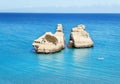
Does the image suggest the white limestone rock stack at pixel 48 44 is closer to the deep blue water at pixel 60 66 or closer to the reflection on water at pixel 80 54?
the deep blue water at pixel 60 66

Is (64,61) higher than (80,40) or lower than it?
lower

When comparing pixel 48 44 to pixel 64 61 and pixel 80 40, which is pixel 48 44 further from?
pixel 80 40

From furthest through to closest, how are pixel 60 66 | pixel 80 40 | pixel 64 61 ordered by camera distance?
pixel 80 40, pixel 64 61, pixel 60 66

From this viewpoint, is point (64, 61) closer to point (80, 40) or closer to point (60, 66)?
point (60, 66)

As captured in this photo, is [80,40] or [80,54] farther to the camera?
[80,40]

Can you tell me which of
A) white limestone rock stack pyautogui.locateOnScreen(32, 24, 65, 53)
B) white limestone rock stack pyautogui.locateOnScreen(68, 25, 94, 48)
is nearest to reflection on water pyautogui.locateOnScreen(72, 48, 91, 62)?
white limestone rock stack pyautogui.locateOnScreen(68, 25, 94, 48)

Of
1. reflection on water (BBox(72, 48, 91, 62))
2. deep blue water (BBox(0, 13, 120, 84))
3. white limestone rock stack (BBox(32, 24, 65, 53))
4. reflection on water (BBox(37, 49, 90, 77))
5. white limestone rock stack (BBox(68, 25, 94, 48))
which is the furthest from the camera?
white limestone rock stack (BBox(68, 25, 94, 48))

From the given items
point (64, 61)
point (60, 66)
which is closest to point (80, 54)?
point (64, 61)

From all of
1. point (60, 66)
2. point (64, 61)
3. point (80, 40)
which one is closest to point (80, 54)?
point (80, 40)

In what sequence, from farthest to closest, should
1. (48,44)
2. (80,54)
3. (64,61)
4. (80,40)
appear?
(80,40), (48,44), (80,54), (64,61)

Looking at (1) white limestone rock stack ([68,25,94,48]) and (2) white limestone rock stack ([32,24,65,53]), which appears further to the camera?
(1) white limestone rock stack ([68,25,94,48])

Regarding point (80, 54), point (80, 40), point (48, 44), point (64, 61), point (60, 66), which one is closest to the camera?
point (60, 66)

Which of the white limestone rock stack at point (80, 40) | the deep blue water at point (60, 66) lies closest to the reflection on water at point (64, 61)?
the deep blue water at point (60, 66)

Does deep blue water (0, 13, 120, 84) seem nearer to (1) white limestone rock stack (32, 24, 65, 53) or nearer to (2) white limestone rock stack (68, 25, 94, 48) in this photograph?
(1) white limestone rock stack (32, 24, 65, 53)
